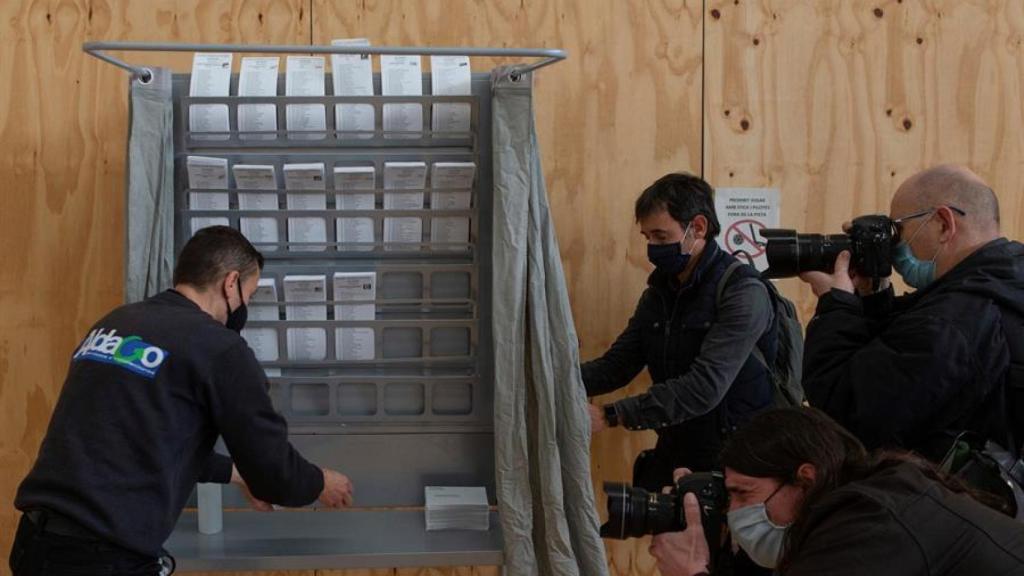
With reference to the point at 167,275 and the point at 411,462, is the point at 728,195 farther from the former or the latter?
the point at 167,275

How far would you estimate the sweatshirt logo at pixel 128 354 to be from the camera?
165cm

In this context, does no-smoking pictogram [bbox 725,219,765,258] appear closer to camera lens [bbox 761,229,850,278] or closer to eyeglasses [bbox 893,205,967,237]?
camera lens [bbox 761,229,850,278]

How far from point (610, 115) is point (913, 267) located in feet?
3.28

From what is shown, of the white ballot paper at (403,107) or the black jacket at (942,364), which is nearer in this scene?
the black jacket at (942,364)

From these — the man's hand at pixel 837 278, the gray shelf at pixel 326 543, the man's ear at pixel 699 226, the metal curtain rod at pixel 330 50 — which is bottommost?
the gray shelf at pixel 326 543

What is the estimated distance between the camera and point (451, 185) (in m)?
2.13

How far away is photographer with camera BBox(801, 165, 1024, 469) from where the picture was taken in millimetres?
1643

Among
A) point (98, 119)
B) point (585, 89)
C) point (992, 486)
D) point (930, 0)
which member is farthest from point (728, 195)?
point (98, 119)

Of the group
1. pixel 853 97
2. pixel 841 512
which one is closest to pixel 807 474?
pixel 841 512

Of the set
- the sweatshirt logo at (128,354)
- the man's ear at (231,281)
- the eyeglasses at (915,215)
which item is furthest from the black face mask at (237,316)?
the eyeglasses at (915,215)

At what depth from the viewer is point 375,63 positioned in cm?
246

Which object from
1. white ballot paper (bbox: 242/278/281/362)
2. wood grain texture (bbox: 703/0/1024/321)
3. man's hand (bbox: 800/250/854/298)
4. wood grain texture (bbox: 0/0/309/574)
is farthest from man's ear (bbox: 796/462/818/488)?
wood grain texture (bbox: 0/0/309/574)

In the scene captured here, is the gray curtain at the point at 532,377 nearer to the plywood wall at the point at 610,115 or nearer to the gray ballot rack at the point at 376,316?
the gray ballot rack at the point at 376,316

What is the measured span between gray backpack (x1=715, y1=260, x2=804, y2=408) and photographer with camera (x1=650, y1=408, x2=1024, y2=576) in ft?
2.68
